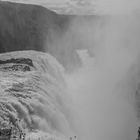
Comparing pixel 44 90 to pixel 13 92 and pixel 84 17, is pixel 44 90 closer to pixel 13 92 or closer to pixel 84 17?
pixel 13 92

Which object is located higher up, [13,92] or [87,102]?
[87,102]

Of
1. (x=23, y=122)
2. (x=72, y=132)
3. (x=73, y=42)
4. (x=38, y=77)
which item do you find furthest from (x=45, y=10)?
(x=23, y=122)

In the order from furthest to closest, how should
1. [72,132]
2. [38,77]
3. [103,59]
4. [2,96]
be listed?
[103,59], [38,77], [72,132], [2,96]

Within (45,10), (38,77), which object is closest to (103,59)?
(45,10)

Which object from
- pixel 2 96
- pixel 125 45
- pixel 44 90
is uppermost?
pixel 125 45

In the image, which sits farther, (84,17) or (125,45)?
(84,17)

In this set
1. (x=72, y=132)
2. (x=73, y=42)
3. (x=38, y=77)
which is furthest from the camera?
(x=73, y=42)
